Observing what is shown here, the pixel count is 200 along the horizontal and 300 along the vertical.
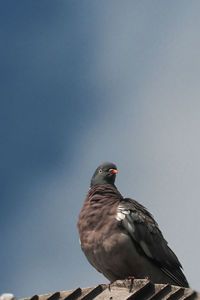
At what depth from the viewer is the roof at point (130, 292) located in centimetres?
634

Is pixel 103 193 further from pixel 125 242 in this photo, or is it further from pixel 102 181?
pixel 125 242

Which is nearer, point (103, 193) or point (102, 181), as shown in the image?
point (103, 193)

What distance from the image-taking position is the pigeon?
1036 centimetres

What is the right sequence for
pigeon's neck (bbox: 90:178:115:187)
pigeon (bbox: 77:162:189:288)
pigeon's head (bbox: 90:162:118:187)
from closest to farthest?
pigeon (bbox: 77:162:189:288) < pigeon's neck (bbox: 90:178:115:187) < pigeon's head (bbox: 90:162:118:187)

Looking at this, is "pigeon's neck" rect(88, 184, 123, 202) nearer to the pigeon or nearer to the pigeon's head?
the pigeon

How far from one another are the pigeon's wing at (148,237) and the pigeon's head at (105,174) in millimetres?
1623

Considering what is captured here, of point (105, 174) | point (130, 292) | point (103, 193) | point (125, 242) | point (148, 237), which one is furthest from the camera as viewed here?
point (105, 174)

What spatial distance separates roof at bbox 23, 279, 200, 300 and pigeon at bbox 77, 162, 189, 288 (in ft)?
10.7

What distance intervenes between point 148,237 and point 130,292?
4409 mm

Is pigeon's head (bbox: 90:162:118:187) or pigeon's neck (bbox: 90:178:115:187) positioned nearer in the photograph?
pigeon's neck (bbox: 90:178:115:187)

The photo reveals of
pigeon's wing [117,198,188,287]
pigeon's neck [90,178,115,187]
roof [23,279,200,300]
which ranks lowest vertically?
roof [23,279,200,300]

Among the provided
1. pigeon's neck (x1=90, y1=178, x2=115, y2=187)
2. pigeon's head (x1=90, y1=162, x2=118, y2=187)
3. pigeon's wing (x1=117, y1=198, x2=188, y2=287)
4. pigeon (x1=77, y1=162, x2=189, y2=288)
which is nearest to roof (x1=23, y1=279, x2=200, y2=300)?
pigeon (x1=77, y1=162, x2=189, y2=288)

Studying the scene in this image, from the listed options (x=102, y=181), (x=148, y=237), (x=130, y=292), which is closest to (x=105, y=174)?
(x=102, y=181)

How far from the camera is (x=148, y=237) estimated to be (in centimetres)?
1094
